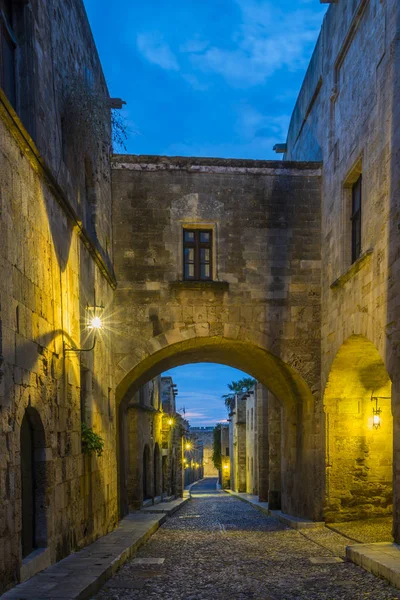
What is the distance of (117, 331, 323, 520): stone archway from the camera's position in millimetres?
11844

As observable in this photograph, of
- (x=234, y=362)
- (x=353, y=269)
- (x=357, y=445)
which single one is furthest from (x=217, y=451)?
(x=353, y=269)

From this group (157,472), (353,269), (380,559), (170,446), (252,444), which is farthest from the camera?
(170,446)

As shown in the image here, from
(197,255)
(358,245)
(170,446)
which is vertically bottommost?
(170,446)

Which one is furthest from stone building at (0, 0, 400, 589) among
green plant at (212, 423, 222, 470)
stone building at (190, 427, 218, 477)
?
stone building at (190, 427, 218, 477)

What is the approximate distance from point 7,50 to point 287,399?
32.1 ft

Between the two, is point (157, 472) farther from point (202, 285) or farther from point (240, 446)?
point (202, 285)

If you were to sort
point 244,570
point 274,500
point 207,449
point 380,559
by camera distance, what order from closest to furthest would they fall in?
point 380,559 < point 244,570 < point 274,500 < point 207,449

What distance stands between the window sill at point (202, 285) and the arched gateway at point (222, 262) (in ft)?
0.07

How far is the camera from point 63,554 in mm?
→ 6992

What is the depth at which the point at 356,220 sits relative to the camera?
10.5 m

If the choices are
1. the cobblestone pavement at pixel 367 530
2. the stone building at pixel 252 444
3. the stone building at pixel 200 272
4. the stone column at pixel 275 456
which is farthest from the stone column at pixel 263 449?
the cobblestone pavement at pixel 367 530

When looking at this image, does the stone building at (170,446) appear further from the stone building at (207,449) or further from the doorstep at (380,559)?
the stone building at (207,449)

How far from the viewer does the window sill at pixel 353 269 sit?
8.99m

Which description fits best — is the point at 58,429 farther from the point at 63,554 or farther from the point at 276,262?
the point at 276,262
